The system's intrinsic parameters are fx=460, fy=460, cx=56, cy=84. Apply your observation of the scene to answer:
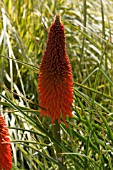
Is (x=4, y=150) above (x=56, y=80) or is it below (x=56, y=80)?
below

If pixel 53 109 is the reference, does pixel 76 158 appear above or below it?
below

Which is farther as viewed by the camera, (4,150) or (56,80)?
(56,80)

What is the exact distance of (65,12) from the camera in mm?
4602

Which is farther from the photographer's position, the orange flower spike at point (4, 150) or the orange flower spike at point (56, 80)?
the orange flower spike at point (56, 80)

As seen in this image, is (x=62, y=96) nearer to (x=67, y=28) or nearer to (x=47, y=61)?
(x=47, y=61)

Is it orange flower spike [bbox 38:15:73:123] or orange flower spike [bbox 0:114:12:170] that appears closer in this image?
orange flower spike [bbox 0:114:12:170]

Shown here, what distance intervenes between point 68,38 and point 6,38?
1.00 m

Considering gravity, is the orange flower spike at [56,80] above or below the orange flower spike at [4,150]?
above

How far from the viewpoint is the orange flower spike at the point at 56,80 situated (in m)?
1.81

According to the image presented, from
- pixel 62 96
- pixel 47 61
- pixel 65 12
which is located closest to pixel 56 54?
pixel 47 61

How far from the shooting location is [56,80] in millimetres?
1864

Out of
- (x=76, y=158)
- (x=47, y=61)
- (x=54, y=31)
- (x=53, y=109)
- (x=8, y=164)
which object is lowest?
(x=76, y=158)

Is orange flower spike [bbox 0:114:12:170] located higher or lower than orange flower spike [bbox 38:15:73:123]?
lower

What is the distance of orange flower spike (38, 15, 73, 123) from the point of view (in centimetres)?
181
